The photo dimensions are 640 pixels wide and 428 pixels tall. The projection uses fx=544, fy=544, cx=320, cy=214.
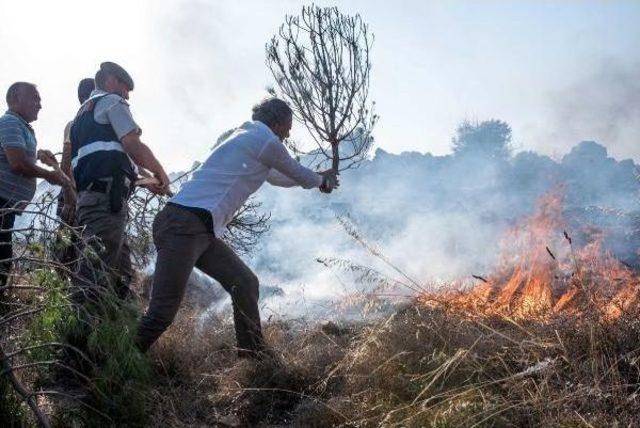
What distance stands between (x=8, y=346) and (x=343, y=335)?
2185 mm

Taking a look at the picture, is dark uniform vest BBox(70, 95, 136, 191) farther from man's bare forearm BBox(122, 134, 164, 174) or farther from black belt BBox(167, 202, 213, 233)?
black belt BBox(167, 202, 213, 233)

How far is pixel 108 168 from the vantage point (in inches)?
141

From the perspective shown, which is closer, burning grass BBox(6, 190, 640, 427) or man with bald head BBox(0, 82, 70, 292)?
burning grass BBox(6, 190, 640, 427)

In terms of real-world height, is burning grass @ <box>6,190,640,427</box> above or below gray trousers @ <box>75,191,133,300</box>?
below

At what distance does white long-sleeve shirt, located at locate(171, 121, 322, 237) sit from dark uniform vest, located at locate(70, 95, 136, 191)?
Answer: 0.53 meters

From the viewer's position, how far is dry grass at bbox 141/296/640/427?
209 cm

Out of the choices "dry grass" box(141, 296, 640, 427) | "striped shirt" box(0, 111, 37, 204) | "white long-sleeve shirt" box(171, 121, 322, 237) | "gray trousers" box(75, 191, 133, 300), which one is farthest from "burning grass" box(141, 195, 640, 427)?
"striped shirt" box(0, 111, 37, 204)

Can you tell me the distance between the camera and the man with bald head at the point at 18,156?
3742 millimetres

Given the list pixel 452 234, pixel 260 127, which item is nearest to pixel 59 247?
pixel 260 127

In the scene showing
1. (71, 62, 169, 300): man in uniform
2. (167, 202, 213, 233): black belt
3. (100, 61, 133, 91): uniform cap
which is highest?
(100, 61, 133, 91): uniform cap

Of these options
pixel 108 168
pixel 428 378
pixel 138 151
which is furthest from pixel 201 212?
pixel 428 378

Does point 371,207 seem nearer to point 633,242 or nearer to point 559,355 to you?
point 633,242

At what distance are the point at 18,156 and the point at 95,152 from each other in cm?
64

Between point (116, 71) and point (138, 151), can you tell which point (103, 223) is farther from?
point (116, 71)
